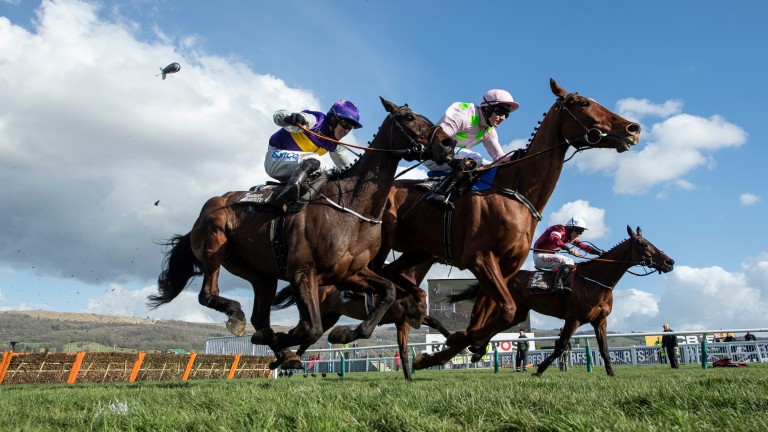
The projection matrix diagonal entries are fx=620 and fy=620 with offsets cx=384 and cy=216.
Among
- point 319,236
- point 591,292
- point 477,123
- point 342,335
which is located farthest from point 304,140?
point 591,292

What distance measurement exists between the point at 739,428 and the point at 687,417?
37 cm

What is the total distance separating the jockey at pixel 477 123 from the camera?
8094 millimetres

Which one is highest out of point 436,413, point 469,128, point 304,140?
point 469,128

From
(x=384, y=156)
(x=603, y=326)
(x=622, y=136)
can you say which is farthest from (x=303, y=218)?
(x=603, y=326)

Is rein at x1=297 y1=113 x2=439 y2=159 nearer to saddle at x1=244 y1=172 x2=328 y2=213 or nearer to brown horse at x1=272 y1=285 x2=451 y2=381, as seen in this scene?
saddle at x1=244 y1=172 x2=328 y2=213

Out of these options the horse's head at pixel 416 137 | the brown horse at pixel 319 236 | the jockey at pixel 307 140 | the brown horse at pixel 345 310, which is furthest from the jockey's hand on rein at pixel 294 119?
the brown horse at pixel 345 310

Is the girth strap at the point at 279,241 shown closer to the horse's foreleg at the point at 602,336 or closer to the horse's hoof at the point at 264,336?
the horse's hoof at the point at 264,336

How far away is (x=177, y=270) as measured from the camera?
8695 millimetres

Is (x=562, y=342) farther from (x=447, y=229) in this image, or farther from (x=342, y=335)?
(x=342, y=335)

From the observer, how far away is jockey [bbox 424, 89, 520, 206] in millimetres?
8094

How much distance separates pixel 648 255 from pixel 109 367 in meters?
13.9

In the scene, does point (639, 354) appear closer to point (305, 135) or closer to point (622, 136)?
point (622, 136)

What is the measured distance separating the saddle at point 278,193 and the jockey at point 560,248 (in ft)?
19.1

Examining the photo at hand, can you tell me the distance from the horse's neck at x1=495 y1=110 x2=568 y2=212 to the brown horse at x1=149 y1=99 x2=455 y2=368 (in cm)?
106
